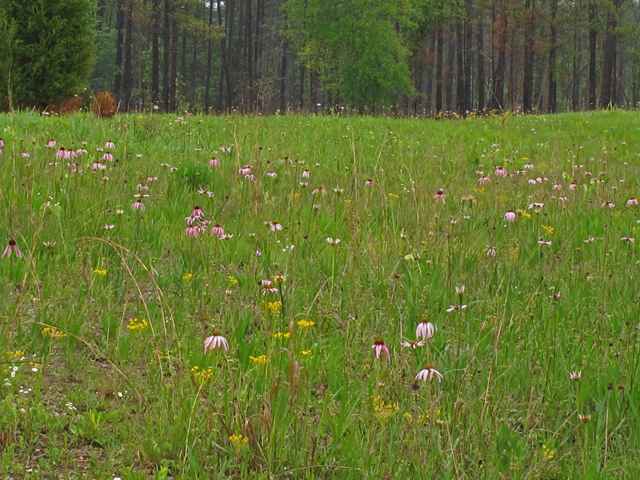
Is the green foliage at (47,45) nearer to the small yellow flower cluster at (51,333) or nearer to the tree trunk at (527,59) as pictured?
the small yellow flower cluster at (51,333)

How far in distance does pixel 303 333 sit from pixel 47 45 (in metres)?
12.7

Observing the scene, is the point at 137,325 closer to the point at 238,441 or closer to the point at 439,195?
the point at 238,441

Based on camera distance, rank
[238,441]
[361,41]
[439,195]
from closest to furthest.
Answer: [238,441] < [439,195] < [361,41]

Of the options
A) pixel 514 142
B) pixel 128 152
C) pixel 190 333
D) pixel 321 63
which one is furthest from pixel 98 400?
pixel 321 63

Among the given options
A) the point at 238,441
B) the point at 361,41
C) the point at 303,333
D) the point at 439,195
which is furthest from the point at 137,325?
the point at 361,41

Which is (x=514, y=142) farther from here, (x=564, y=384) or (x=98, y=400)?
(x=98, y=400)

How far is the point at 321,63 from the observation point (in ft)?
105

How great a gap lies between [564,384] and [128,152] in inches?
171

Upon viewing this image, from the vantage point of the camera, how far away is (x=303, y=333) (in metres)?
2.41

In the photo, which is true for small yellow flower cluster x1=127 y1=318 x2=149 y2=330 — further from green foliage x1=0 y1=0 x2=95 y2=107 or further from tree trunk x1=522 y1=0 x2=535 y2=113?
tree trunk x1=522 y1=0 x2=535 y2=113

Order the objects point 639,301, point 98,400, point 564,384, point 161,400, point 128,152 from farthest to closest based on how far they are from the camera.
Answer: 1. point 128,152
2. point 639,301
3. point 564,384
4. point 98,400
5. point 161,400

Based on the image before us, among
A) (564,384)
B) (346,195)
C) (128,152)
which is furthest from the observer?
(128,152)

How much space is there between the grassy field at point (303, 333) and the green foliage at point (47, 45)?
28.3 feet

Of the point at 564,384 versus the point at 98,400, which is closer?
the point at 98,400
